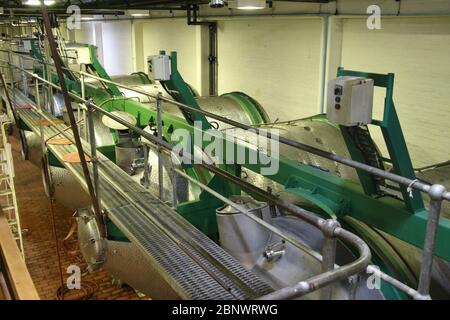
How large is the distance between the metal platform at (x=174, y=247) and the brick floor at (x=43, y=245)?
2084 millimetres

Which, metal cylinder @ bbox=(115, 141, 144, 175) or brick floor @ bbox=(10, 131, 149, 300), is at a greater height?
metal cylinder @ bbox=(115, 141, 144, 175)

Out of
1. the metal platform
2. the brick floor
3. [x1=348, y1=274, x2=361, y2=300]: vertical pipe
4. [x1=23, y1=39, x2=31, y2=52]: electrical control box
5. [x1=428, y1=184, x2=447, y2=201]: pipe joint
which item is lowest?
the brick floor

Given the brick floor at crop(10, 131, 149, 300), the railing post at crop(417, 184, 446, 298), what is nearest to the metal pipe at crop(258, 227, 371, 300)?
the railing post at crop(417, 184, 446, 298)

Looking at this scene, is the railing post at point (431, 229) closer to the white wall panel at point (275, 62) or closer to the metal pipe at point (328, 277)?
the metal pipe at point (328, 277)

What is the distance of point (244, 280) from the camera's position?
2.12 metres

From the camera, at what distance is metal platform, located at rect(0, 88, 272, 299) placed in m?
2.08

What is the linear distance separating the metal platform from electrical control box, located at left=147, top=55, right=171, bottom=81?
3.45 ft

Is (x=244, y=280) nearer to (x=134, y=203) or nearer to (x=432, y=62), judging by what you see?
(x=134, y=203)

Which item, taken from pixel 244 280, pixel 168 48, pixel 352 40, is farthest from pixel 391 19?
pixel 168 48

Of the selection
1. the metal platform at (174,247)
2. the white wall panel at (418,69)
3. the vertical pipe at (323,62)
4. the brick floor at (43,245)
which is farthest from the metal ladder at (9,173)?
the white wall panel at (418,69)

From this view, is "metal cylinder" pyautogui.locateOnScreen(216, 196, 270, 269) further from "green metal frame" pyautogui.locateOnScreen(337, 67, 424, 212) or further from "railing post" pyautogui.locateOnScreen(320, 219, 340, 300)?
"railing post" pyautogui.locateOnScreen(320, 219, 340, 300)

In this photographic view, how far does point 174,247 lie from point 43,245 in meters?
4.39

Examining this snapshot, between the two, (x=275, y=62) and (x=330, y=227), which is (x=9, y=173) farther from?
(x=275, y=62)

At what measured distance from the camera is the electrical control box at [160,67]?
4.11m
